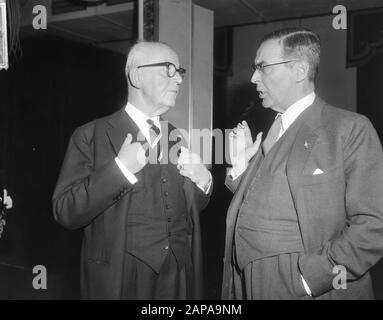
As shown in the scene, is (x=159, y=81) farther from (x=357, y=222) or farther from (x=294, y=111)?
(x=357, y=222)

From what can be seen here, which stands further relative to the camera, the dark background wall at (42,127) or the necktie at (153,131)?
the dark background wall at (42,127)

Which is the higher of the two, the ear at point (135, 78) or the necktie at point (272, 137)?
the ear at point (135, 78)

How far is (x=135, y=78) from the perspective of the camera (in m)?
1.40

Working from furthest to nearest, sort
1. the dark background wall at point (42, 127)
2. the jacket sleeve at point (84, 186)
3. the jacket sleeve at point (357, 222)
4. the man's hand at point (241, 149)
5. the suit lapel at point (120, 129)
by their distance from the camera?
the dark background wall at point (42, 127) < the man's hand at point (241, 149) < the suit lapel at point (120, 129) < the jacket sleeve at point (84, 186) < the jacket sleeve at point (357, 222)

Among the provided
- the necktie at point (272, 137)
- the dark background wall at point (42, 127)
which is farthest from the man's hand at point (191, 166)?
the dark background wall at point (42, 127)

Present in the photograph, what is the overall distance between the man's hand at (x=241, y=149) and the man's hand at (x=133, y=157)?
0.40 m

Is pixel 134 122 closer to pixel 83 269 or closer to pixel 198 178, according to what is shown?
pixel 198 178

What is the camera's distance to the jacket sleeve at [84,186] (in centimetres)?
121

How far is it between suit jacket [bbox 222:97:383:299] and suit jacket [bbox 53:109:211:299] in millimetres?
450

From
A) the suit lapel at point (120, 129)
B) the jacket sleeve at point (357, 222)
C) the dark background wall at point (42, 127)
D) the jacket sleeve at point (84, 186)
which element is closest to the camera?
the jacket sleeve at point (357, 222)

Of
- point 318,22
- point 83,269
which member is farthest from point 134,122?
point 318,22

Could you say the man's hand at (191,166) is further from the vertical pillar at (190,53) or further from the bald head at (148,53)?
the vertical pillar at (190,53)

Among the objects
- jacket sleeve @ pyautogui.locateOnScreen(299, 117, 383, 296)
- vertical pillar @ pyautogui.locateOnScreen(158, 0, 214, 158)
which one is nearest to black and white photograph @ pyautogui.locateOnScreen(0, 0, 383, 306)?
Answer: jacket sleeve @ pyautogui.locateOnScreen(299, 117, 383, 296)
